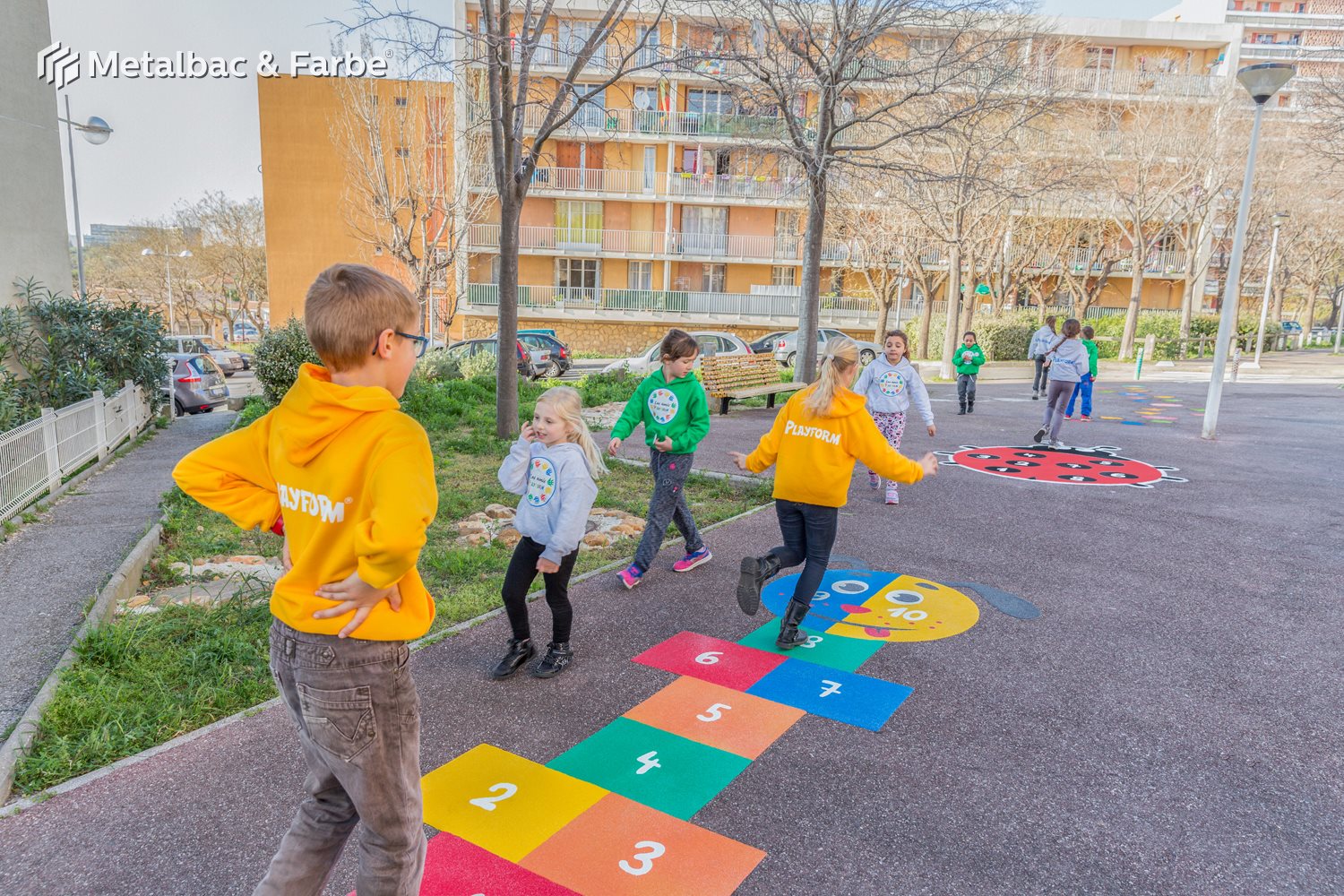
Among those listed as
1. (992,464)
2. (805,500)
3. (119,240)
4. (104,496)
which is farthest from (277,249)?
(805,500)

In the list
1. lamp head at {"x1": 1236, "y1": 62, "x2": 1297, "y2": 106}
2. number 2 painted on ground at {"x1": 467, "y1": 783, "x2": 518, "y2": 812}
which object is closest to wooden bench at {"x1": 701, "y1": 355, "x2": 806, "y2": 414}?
lamp head at {"x1": 1236, "y1": 62, "x2": 1297, "y2": 106}

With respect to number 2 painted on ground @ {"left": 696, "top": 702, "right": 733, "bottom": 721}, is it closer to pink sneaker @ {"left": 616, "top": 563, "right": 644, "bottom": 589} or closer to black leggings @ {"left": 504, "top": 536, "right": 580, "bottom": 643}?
black leggings @ {"left": 504, "top": 536, "right": 580, "bottom": 643}

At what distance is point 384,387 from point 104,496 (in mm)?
9034

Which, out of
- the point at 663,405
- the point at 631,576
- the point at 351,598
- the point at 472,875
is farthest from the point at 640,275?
the point at 351,598

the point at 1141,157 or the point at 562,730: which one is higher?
the point at 1141,157

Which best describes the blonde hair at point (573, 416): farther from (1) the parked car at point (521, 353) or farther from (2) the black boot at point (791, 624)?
(1) the parked car at point (521, 353)

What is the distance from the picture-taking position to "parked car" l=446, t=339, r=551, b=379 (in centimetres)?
1955

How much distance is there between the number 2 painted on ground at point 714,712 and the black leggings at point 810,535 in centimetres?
94

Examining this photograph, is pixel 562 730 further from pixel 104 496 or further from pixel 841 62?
pixel 841 62

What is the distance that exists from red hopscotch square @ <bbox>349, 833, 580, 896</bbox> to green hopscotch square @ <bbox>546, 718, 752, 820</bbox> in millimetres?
605

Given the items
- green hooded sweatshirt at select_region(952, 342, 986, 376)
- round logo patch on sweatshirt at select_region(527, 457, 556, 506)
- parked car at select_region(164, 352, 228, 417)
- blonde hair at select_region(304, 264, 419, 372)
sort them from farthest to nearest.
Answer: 1. parked car at select_region(164, 352, 228, 417)
2. green hooded sweatshirt at select_region(952, 342, 986, 376)
3. round logo patch on sweatshirt at select_region(527, 457, 556, 506)
4. blonde hair at select_region(304, 264, 419, 372)

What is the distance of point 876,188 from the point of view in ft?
88.4

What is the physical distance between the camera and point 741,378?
52.6 ft

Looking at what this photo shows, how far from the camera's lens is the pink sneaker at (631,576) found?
5926mm
